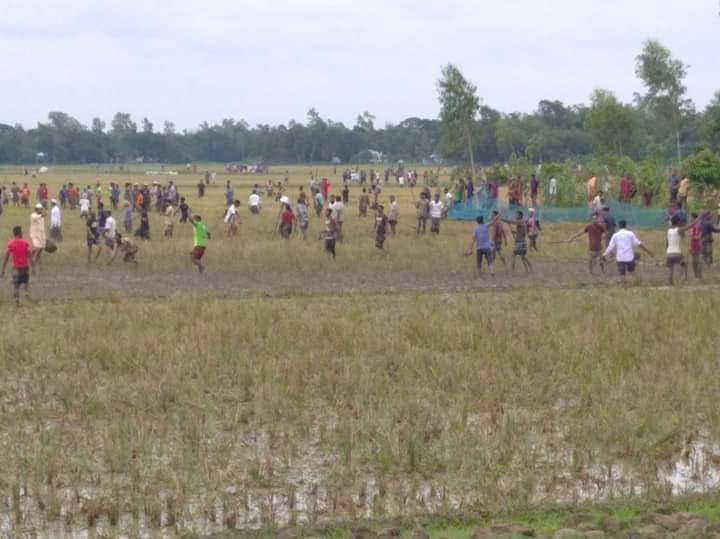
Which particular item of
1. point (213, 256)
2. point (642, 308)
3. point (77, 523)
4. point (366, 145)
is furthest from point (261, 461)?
point (366, 145)

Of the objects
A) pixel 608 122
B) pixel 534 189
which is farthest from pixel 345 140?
pixel 534 189

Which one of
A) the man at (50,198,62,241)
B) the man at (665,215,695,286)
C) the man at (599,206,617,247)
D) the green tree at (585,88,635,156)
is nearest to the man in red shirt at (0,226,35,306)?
the man at (665,215,695,286)

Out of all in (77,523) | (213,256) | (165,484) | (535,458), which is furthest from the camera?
(213,256)

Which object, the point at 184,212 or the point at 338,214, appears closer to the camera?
the point at 338,214

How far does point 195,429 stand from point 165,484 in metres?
1.81

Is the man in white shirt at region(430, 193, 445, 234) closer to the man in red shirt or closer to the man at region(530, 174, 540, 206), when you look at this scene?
the man at region(530, 174, 540, 206)

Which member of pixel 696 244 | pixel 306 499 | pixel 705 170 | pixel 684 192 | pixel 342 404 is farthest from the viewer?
pixel 705 170

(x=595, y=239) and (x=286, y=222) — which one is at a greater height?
(x=595, y=239)

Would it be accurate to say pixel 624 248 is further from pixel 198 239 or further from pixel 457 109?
pixel 457 109

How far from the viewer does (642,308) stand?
2095cm

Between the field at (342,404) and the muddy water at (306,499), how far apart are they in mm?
24

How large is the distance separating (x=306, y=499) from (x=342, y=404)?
3.31m

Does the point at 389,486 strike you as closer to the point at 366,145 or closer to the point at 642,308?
the point at 642,308

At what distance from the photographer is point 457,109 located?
62219 millimetres
